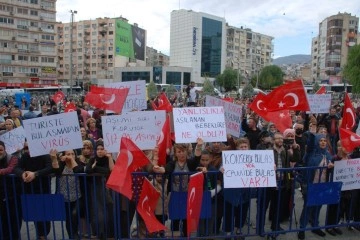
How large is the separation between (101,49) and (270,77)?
45.3 meters

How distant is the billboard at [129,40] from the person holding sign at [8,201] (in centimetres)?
9687

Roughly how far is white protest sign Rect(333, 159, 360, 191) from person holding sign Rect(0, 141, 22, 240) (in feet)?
15.0

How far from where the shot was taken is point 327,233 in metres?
6.03

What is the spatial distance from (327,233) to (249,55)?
130 meters

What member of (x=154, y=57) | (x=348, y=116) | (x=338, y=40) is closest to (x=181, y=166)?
(x=348, y=116)

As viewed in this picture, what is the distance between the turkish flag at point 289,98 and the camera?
23.2 feet

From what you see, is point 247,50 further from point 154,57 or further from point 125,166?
point 125,166

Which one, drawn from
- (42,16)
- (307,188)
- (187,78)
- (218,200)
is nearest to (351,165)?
(307,188)

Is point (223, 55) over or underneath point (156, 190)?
over

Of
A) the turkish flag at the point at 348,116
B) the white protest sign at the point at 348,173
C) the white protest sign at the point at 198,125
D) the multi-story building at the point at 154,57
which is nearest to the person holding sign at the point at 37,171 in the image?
the white protest sign at the point at 198,125

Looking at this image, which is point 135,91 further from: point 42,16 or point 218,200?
point 42,16

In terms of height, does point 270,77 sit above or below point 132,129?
above

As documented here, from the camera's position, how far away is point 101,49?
344ft

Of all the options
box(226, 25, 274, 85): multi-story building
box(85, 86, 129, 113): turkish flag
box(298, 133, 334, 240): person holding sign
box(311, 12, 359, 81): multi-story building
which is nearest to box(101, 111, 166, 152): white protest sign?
box(298, 133, 334, 240): person holding sign
